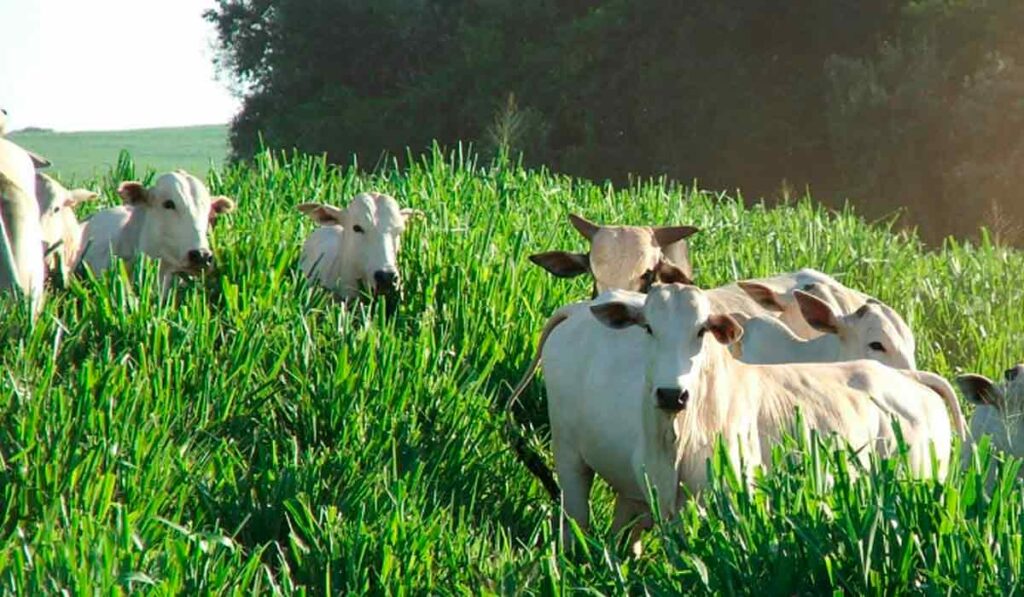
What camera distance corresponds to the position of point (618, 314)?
24.8ft

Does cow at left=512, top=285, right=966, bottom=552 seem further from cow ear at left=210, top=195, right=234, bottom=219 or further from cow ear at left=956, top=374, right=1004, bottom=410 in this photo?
cow ear at left=210, top=195, right=234, bottom=219

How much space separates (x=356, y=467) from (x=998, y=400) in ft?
10.5

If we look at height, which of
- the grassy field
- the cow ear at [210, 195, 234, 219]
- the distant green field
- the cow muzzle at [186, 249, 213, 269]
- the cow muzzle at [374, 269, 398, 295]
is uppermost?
the cow ear at [210, 195, 234, 219]

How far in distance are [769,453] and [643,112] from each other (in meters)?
24.8

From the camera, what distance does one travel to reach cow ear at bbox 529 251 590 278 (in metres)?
9.95

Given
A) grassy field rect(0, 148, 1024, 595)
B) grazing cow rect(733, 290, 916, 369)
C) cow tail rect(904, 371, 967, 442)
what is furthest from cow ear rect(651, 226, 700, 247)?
cow tail rect(904, 371, 967, 442)

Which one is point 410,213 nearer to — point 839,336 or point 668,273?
point 668,273

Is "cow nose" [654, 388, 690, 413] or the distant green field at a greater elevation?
"cow nose" [654, 388, 690, 413]

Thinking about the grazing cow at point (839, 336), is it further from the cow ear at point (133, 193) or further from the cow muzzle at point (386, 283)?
the cow ear at point (133, 193)

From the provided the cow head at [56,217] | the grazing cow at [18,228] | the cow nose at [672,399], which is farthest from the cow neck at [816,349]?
the cow head at [56,217]

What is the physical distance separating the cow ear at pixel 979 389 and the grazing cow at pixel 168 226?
3.88m

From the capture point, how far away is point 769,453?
7676 mm

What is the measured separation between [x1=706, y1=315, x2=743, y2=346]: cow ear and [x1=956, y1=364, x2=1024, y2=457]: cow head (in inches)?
84.6

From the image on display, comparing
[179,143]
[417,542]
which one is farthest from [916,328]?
[179,143]
